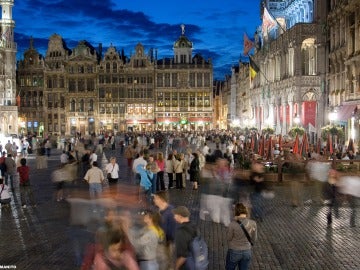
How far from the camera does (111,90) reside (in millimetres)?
99375

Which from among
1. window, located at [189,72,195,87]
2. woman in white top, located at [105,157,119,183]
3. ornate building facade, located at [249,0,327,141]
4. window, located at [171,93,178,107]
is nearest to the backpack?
woman in white top, located at [105,157,119,183]

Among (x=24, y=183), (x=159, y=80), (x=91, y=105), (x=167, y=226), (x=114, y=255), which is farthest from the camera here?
(x=159, y=80)

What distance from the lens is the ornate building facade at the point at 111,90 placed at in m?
97.4

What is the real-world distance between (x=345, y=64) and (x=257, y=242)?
97.4 ft

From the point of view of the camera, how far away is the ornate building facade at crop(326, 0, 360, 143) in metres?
37.2

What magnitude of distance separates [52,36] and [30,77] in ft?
26.6

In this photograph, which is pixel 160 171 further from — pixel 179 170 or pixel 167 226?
pixel 167 226

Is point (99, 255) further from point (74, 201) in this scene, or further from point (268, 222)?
point (268, 222)

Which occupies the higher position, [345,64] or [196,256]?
[345,64]

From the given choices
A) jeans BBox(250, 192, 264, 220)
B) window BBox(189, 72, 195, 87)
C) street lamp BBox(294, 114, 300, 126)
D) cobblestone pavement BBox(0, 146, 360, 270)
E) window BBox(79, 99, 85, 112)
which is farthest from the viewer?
window BBox(189, 72, 195, 87)

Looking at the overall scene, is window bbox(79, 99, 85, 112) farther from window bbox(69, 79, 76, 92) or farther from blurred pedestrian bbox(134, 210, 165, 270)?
→ blurred pedestrian bbox(134, 210, 165, 270)

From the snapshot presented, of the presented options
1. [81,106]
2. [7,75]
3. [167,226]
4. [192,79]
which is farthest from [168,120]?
[167,226]

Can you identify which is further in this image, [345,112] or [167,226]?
[345,112]

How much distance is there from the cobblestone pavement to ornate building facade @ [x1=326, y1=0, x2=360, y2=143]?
20794mm
